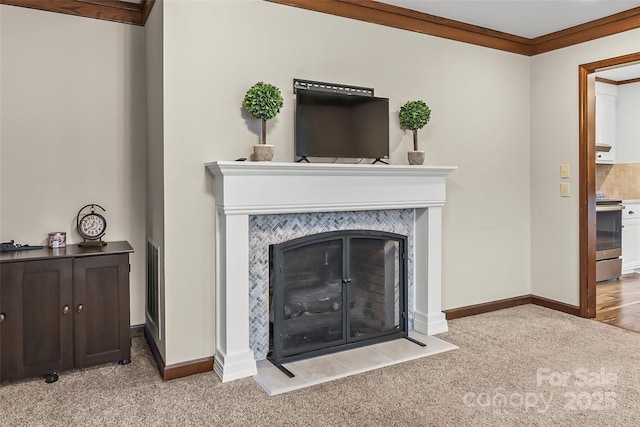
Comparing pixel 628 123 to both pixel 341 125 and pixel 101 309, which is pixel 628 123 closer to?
pixel 341 125

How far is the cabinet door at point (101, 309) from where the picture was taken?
274cm

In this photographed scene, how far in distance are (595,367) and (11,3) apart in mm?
4409

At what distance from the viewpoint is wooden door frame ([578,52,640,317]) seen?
3859 millimetres

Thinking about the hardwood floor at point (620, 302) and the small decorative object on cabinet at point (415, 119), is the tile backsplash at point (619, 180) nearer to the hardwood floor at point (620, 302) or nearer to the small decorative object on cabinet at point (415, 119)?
the hardwood floor at point (620, 302)

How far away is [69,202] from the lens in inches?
124

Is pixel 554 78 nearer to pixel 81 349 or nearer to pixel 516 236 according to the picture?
pixel 516 236

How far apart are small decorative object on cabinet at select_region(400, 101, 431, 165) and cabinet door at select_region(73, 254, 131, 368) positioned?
7.02 ft

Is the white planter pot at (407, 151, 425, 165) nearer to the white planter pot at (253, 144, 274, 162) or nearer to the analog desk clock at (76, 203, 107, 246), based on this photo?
the white planter pot at (253, 144, 274, 162)

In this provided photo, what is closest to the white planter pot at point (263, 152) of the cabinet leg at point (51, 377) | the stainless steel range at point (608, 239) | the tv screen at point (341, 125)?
the tv screen at point (341, 125)

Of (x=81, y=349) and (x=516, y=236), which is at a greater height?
(x=516, y=236)

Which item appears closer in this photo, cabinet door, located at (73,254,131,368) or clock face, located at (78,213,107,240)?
cabinet door, located at (73,254,131,368)

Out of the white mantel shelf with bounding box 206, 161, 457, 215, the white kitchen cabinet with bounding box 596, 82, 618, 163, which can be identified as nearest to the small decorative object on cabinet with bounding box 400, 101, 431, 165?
the white mantel shelf with bounding box 206, 161, 457, 215

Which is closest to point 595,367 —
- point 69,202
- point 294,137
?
point 294,137

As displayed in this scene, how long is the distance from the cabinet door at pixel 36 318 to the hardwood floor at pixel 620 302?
4087mm
